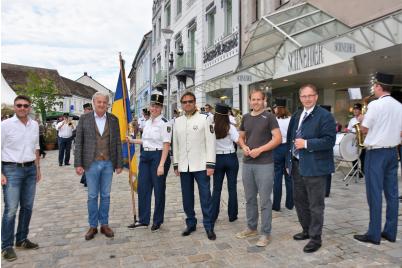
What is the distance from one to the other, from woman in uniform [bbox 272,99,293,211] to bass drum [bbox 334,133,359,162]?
308cm

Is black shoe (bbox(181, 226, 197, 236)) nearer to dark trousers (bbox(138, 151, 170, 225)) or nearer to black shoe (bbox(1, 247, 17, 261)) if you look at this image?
dark trousers (bbox(138, 151, 170, 225))

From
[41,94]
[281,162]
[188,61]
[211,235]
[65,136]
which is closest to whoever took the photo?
[211,235]

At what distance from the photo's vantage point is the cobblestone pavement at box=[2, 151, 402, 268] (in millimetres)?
3859

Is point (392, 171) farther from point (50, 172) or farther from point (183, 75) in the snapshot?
point (183, 75)

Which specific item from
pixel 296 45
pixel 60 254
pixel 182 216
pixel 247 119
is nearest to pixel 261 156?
pixel 247 119

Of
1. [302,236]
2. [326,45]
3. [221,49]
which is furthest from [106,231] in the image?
[221,49]

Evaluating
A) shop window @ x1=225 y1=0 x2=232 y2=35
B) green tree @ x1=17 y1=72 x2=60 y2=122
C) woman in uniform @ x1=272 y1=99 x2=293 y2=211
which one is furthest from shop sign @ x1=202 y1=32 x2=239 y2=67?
green tree @ x1=17 y1=72 x2=60 y2=122

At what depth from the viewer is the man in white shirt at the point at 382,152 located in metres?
4.28

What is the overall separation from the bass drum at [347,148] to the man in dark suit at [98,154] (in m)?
5.76

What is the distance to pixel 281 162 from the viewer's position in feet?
19.9

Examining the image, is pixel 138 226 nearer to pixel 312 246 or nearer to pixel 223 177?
pixel 223 177

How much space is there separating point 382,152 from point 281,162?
6.44ft

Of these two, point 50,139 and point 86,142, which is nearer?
point 86,142

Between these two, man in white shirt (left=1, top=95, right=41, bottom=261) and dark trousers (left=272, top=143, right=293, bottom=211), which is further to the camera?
dark trousers (left=272, top=143, right=293, bottom=211)
